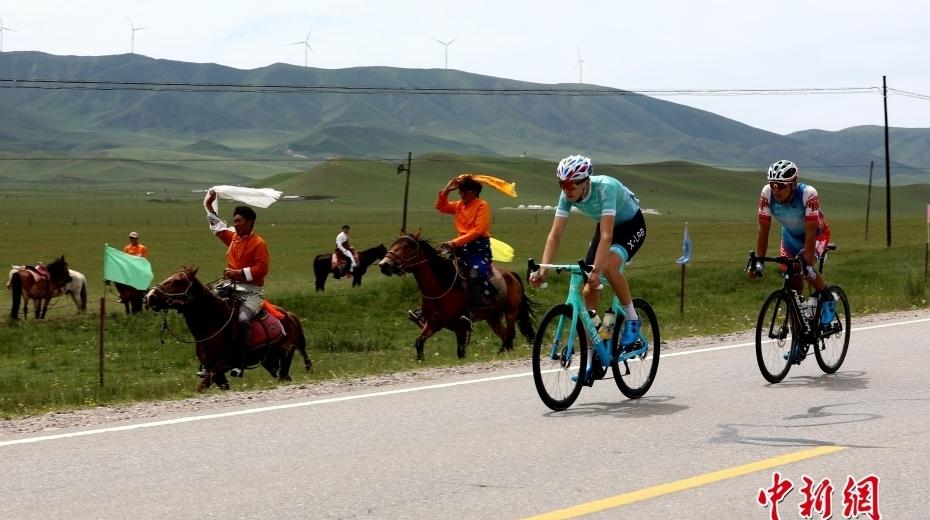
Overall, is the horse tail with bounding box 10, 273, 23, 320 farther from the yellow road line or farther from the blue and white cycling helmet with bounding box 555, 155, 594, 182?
the yellow road line

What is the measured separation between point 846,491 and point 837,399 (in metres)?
3.60

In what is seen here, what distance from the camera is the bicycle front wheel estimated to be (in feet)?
32.2

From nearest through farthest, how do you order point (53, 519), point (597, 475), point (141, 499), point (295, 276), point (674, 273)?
1. point (53, 519)
2. point (141, 499)
3. point (597, 475)
4. point (674, 273)
5. point (295, 276)

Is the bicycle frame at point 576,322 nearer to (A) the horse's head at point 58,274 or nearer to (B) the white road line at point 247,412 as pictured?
(B) the white road line at point 247,412

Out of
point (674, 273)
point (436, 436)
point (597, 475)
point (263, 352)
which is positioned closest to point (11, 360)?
point (263, 352)

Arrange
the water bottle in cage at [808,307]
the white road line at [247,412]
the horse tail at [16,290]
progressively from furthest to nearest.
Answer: the horse tail at [16,290], the water bottle in cage at [808,307], the white road line at [247,412]

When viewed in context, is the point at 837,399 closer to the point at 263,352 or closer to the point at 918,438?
the point at 918,438

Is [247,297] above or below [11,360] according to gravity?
above

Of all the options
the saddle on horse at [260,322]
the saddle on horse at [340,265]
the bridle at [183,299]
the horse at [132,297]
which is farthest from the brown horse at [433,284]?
the saddle on horse at [340,265]

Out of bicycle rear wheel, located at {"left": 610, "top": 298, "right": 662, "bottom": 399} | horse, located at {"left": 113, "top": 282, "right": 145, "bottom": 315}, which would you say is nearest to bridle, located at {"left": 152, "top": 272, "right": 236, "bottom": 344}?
bicycle rear wheel, located at {"left": 610, "top": 298, "right": 662, "bottom": 399}

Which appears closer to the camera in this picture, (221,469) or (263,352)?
(221,469)

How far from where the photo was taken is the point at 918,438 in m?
8.91

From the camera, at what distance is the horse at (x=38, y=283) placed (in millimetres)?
29109

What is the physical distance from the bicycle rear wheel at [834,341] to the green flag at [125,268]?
11.6 m
